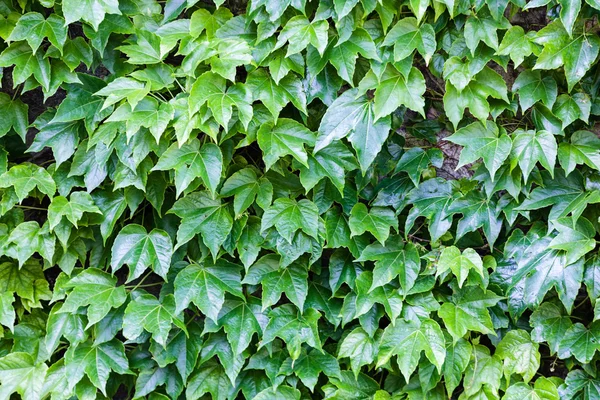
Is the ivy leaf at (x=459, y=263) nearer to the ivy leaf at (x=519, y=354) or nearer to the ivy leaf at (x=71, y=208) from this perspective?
the ivy leaf at (x=519, y=354)

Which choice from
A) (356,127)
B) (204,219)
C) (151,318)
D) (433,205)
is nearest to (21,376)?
(151,318)

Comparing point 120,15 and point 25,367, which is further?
point 25,367

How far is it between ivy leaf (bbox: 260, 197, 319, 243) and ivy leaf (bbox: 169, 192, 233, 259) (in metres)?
0.16

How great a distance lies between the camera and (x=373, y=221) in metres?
2.24

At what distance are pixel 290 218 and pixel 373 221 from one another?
1.04 ft

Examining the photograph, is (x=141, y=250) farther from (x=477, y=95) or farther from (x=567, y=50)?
(x=567, y=50)

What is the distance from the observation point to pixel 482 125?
2.15m

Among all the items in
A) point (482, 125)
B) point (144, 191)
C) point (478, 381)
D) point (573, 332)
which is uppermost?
point (482, 125)

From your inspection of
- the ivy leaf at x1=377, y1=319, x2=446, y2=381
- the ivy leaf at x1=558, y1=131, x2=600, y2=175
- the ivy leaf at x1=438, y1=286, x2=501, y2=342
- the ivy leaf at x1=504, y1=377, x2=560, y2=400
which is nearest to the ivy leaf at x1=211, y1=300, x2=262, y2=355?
the ivy leaf at x1=377, y1=319, x2=446, y2=381

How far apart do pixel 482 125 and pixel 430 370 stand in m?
0.93

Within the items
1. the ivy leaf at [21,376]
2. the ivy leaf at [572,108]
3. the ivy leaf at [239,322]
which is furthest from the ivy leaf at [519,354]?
the ivy leaf at [21,376]

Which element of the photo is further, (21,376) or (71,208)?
(21,376)

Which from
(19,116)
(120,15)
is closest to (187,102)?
(120,15)

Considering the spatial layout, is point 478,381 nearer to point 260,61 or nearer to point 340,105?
point 340,105
